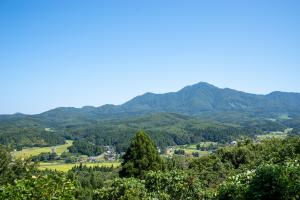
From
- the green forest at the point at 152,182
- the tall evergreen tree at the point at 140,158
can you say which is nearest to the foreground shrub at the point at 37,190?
the green forest at the point at 152,182

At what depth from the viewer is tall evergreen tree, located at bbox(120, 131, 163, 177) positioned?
38.2 metres

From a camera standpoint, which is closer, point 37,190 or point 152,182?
point 37,190

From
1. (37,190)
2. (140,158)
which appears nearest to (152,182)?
(37,190)

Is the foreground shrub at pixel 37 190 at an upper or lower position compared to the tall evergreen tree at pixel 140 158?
upper

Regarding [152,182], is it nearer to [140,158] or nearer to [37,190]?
[37,190]

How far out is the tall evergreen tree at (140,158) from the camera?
3819 centimetres

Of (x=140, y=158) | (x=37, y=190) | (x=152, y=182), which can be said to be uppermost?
(x=37, y=190)

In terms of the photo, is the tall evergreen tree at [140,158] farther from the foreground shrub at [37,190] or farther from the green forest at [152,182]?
the foreground shrub at [37,190]

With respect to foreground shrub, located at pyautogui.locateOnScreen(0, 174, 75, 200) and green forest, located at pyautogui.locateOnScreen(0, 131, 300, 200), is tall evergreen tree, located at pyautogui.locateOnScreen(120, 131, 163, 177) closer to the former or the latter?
green forest, located at pyautogui.locateOnScreen(0, 131, 300, 200)

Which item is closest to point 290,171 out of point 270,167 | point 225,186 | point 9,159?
point 270,167

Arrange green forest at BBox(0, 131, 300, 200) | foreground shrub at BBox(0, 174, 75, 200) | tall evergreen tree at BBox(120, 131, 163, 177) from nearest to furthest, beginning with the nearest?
green forest at BBox(0, 131, 300, 200) < foreground shrub at BBox(0, 174, 75, 200) < tall evergreen tree at BBox(120, 131, 163, 177)

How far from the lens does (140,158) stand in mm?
38906

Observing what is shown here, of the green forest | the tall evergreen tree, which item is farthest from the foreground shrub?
the tall evergreen tree

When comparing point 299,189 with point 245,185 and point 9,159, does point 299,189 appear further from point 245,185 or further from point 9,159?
point 9,159
